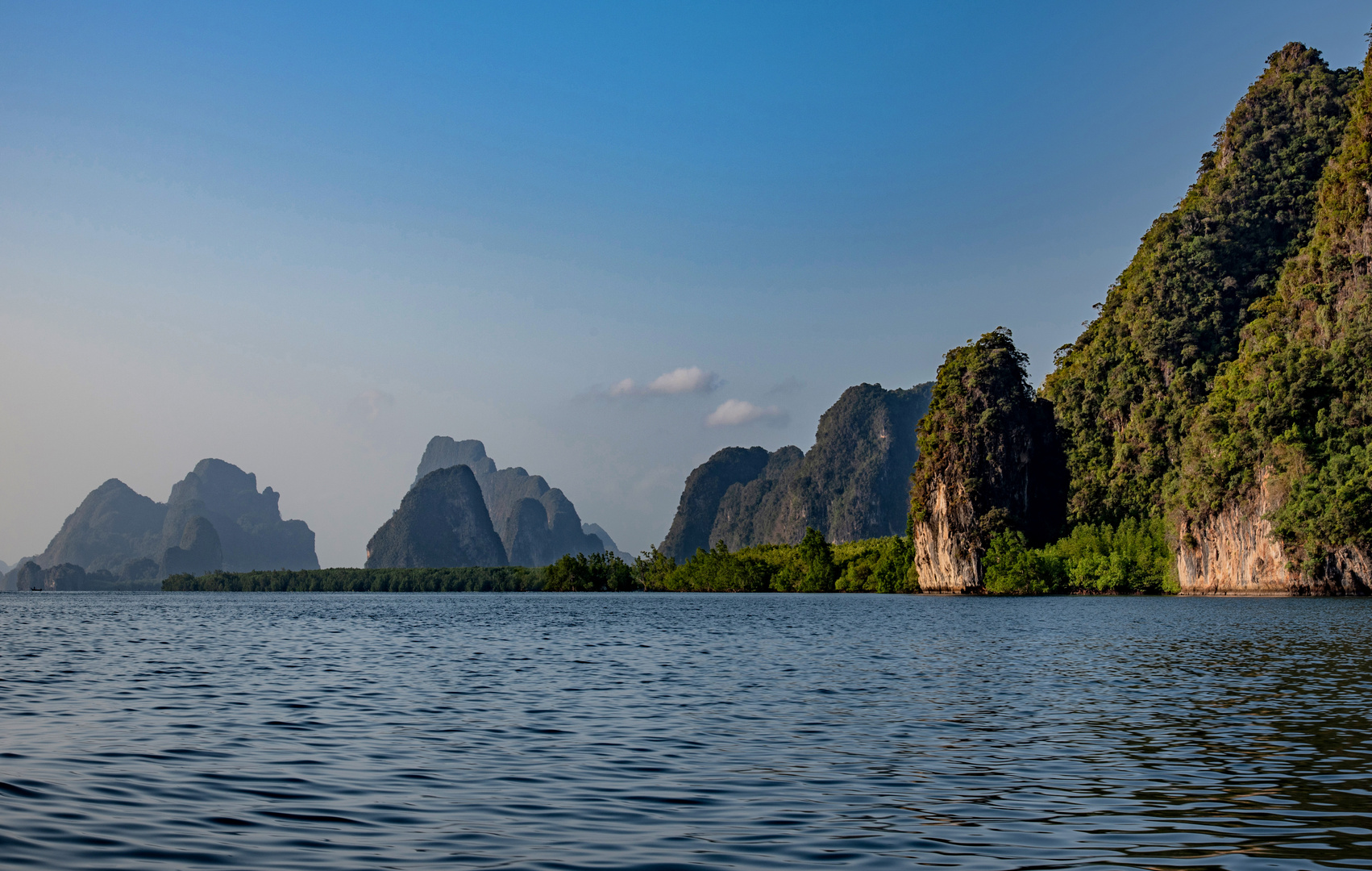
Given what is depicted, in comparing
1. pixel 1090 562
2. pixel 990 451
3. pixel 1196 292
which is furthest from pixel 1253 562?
pixel 1196 292

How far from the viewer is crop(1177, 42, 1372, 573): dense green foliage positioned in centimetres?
8419

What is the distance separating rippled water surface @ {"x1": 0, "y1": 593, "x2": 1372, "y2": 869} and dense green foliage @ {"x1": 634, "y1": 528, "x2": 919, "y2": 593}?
11762cm

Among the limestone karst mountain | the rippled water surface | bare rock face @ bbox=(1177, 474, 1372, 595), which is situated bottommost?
the rippled water surface

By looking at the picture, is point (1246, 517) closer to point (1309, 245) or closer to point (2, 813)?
point (1309, 245)

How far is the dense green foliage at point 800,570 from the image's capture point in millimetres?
149875

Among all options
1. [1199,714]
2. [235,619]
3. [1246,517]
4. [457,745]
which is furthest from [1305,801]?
[1246,517]

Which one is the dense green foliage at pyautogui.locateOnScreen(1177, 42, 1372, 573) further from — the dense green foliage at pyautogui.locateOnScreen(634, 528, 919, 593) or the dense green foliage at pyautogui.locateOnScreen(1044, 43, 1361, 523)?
the dense green foliage at pyautogui.locateOnScreen(634, 528, 919, 593)

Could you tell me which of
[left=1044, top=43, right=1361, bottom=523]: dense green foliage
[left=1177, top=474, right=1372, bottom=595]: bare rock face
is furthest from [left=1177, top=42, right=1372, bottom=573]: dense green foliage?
[left=1044, top=43, right=1361, bottom=523]: dense green foliage

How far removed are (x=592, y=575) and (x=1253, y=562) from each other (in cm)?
11874

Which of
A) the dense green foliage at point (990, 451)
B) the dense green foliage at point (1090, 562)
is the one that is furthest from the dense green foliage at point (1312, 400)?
the dense green foliage at point (990, 451)

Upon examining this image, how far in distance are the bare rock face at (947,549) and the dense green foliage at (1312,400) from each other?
88.2ft

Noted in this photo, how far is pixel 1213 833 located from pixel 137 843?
1018 centimetres

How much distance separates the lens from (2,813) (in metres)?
10.3

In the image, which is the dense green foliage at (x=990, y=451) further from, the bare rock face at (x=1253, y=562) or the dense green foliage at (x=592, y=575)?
the dense green foliage at (x=592, y=575)
